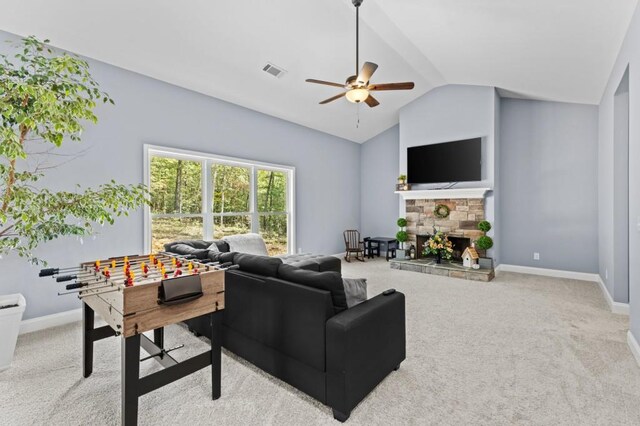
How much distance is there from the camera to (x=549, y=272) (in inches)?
221

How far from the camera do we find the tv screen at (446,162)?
18.8 feet

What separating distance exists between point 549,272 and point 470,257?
1.51m

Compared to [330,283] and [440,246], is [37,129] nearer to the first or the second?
[330,283]

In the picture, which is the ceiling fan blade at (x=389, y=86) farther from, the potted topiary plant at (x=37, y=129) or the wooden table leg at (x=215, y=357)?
the wooden table leg at (x=215, y=357)

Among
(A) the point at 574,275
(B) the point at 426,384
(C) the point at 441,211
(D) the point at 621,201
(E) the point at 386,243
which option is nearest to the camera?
(B) the point at 426,384

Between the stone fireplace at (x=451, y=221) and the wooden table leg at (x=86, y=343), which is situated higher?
the stone fireplace at (x=451, y=221)

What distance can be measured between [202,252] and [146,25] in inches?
101

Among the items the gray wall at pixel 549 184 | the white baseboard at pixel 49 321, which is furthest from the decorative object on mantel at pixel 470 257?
the white baseboard at pixel 49 321

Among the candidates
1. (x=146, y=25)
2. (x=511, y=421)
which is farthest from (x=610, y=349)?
(x=146, y=25)

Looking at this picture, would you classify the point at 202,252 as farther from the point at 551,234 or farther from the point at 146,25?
the point at 551,234

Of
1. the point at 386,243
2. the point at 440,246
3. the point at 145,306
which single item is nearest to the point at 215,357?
the point at 145,306

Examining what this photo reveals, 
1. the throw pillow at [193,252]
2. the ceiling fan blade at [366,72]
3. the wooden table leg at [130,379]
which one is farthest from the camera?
the ceiling fan blade at [366,72]

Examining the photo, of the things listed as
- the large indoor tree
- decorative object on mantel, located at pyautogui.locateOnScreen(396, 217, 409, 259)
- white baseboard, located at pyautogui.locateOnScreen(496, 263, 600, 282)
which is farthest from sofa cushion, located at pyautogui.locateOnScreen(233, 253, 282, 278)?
white baseboard, located at pyautogui.locateOnScreen(496, 263, 600, 282)

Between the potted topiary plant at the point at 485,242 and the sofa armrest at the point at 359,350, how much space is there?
12.9 ft
